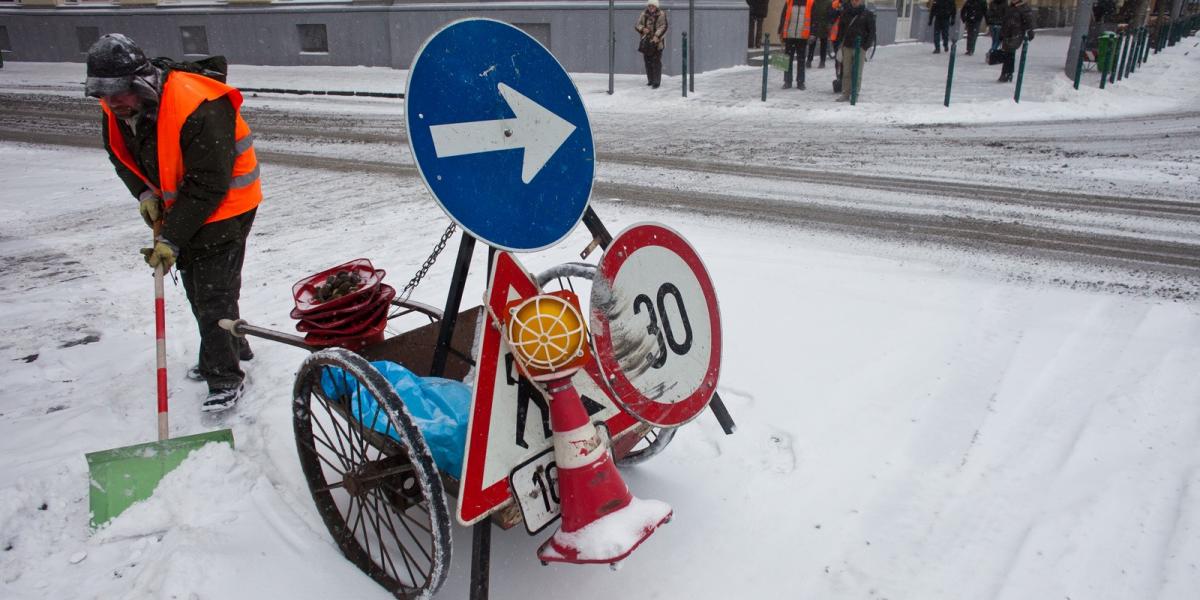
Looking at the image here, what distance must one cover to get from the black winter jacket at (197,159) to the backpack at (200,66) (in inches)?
5.4

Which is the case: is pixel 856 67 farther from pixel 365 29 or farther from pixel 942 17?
pixel 365 29

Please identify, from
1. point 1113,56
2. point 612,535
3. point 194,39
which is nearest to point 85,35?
point 194,39

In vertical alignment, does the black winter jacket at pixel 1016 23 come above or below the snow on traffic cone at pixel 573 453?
above

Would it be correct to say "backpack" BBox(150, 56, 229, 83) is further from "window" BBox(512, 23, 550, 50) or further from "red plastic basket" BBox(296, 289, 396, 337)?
"window" BBox(512, 23, 550, 50)

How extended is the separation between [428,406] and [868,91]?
15.1 metres

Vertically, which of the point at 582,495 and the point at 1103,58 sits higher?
the point at 1103,58

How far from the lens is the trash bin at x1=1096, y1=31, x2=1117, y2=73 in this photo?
15188 millimetres

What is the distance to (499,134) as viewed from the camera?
2385 millimetres

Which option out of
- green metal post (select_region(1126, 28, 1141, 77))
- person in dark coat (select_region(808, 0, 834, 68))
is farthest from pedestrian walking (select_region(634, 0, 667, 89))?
green metal post (select_region(1126, 28, 1141, 77))

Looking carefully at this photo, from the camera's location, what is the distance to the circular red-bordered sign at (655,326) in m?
2.19

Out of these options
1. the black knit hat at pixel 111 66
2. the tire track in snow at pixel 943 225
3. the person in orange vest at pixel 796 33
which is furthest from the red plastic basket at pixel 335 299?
the person in orange vest at pixel 796 33

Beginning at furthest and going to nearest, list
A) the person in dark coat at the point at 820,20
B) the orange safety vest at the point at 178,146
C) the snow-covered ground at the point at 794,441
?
1. the person in dark coat at the point at 820,20
2. the orange safety vest at the point at 178,146
3. the snow-covered ground at the point at 794,441

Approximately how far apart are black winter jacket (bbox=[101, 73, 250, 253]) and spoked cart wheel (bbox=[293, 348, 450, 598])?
1.31m

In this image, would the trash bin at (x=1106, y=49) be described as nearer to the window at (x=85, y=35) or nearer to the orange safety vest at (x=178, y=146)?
the orange safety vest at (x=178, y=146)
